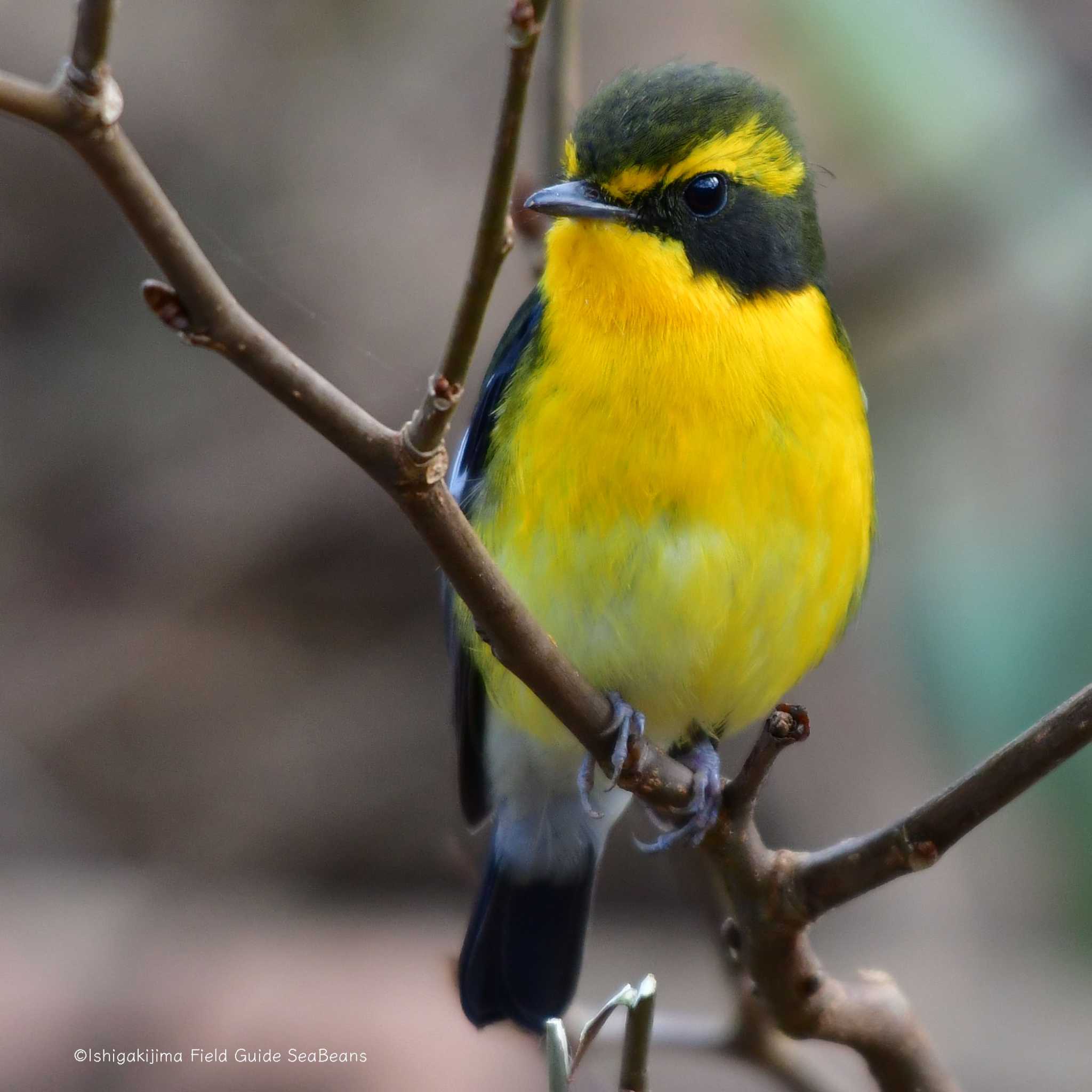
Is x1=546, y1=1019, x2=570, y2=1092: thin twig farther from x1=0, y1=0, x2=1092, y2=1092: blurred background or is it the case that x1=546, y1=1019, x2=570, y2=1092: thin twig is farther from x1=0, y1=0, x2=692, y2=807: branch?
x1=0, y1=0, x2=1092, y2=1092: blurred background

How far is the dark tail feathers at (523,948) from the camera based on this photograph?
9.32 feet

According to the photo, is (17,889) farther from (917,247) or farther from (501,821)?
(917,247)

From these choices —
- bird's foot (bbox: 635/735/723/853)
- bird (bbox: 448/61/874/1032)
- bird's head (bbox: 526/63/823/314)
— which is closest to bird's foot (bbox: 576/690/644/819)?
bird (bbox: 448/61/874/1032)

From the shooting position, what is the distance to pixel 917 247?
4.72m

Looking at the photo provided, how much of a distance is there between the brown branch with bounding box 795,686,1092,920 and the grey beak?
985 mm

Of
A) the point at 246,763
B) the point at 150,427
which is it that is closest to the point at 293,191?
the point at 150,427

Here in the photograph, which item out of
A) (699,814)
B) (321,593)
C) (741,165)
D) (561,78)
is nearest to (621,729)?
(699,814)

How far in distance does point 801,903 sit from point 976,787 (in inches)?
16.6

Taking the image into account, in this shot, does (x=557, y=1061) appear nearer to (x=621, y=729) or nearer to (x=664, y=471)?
(x=621, y=729)

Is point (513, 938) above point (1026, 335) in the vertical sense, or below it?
below

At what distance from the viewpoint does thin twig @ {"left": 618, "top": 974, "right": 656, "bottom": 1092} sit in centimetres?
148

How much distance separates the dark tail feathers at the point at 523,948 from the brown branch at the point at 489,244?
1.79 m

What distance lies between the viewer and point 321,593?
529 centimetres

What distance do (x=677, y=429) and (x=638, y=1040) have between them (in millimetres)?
972
